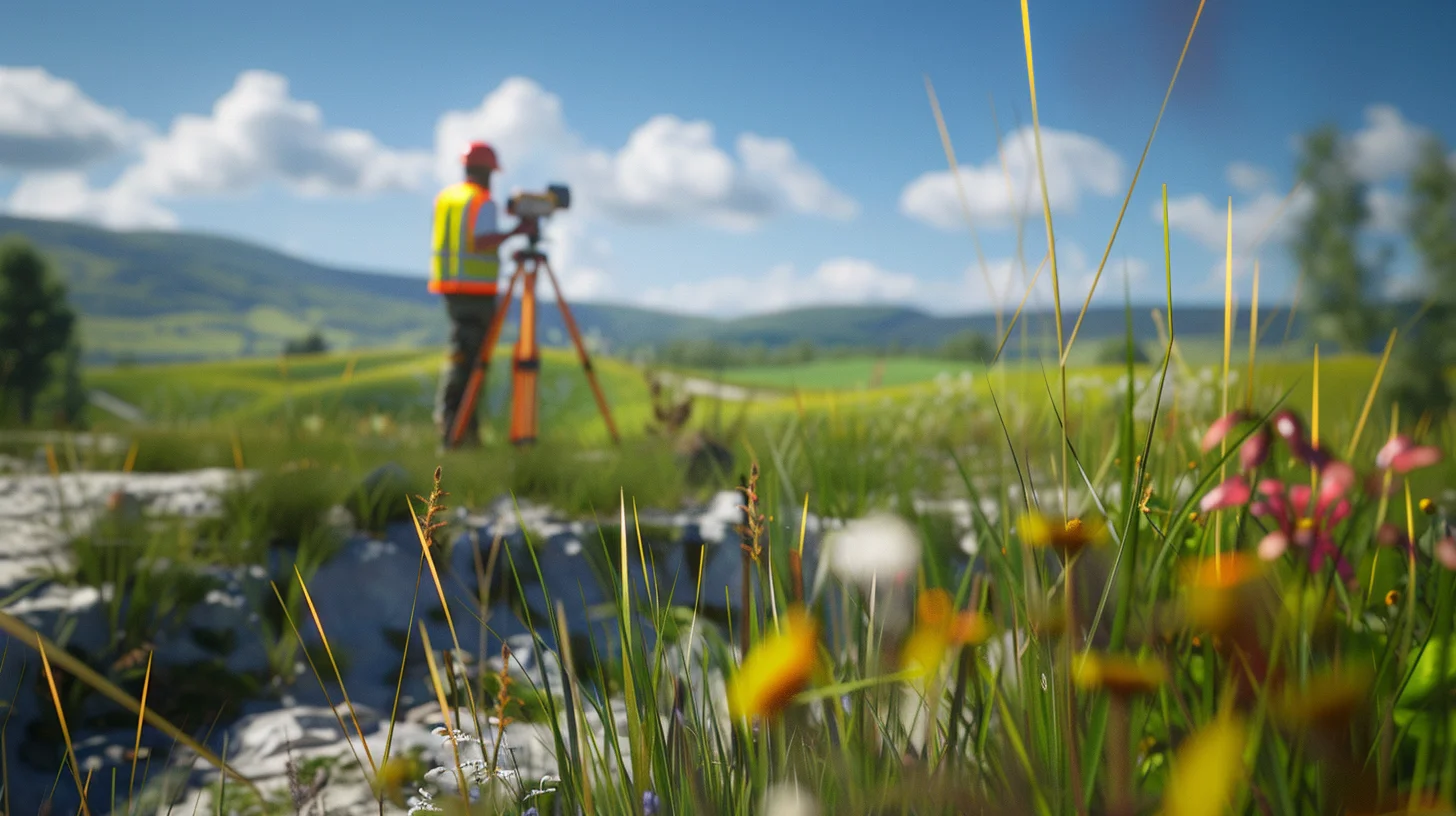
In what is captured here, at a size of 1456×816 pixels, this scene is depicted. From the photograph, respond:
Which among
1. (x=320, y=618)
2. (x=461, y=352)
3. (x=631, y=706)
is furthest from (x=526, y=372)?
(x=631, y=706)

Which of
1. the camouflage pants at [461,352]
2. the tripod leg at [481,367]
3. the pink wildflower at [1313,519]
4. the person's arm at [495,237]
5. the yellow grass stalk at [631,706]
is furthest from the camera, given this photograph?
the camouflage pants at [461,352]

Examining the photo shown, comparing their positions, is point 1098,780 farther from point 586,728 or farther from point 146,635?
point 146,635

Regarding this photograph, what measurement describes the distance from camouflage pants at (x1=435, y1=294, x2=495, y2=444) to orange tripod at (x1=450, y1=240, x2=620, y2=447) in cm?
12

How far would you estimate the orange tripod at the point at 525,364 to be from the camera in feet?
15.7

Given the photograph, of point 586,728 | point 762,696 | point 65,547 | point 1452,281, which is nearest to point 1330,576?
point 762,696

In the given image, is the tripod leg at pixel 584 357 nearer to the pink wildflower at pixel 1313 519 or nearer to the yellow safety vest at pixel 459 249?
the yellow safety vest at pixel 459 249

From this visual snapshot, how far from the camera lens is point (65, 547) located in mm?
3232

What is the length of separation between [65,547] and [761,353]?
67.6 ft

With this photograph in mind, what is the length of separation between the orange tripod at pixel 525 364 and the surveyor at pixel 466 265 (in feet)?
0.48

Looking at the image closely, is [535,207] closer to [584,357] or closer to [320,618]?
[584,357]

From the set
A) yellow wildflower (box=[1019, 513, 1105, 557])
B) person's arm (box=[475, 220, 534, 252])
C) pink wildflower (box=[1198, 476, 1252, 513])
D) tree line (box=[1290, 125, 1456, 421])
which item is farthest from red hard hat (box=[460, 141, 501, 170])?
tree line (box=[1290, 125, 1456, 421])

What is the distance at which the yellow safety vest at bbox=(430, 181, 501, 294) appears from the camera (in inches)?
190

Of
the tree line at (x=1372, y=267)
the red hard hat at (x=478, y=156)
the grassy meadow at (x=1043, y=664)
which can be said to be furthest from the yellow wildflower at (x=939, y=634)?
the tree line at (x=1372, y=267)

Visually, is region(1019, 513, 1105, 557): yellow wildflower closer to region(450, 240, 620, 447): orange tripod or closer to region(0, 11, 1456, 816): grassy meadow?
region(0, 11, 1456, 816): grassy meadow
